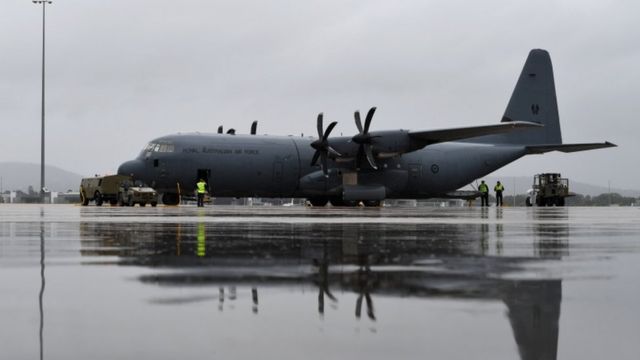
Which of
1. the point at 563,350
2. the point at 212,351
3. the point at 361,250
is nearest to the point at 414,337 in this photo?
the point at 563,350

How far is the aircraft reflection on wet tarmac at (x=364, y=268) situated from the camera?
13.4 ft

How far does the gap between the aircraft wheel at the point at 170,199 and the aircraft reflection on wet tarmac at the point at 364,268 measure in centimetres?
2915

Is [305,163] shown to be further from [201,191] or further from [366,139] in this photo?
[201,191]

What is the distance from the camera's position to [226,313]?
149 inches

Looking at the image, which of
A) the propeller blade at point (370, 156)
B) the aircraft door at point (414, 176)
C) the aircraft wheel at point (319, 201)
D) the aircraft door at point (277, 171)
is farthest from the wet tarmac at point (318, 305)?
the aircraft wheel at point (319, 201)

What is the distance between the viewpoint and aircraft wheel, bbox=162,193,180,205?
38906 mm

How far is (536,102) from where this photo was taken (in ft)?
156

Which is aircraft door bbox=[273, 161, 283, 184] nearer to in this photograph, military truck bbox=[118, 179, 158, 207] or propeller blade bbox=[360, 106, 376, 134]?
propeller blade bbox=[360, 106, 376, 134]

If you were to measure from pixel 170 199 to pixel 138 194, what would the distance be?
215 centimetres

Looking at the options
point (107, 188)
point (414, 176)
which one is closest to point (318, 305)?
point (414, 176)

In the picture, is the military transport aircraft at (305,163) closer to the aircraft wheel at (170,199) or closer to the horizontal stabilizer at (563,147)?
the aircraft wheel at (170,199)

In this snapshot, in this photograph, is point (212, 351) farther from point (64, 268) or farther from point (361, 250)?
point (361, 250)

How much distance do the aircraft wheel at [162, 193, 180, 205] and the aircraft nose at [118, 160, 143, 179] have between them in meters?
2.21

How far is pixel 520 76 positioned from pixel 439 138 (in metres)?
12.8
